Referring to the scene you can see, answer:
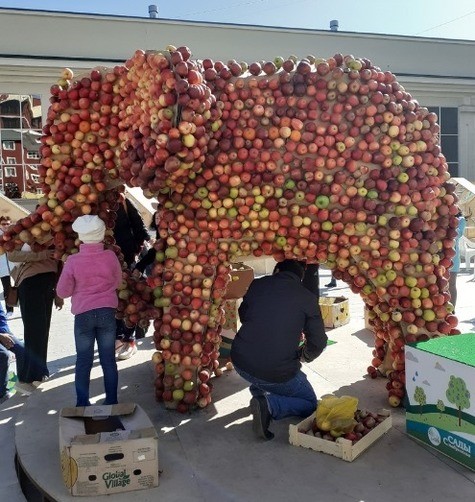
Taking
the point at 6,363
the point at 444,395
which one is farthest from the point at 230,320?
the point at 444,395

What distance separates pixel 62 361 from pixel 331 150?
12.1 ft

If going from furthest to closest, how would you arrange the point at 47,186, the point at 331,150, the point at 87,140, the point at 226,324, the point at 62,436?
the point at 226,324
the point at 47,186
the point at 87,140
the point at 331,150
the point at 62,436

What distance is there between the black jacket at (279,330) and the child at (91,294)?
93 centimetres

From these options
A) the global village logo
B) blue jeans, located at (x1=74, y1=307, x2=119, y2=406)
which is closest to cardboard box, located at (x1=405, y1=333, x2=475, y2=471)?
the global village logo

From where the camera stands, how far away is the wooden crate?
313 cm

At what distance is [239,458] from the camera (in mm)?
3209

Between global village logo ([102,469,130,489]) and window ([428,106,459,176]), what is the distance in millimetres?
15157

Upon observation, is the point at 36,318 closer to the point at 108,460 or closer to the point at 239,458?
the point at 108,460

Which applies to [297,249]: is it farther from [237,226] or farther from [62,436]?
[62,436]

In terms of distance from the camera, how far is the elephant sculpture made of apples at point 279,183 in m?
3.51

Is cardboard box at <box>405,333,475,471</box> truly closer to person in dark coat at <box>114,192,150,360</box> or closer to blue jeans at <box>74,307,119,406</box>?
blue jeans at <box>74,307,119,406</box>

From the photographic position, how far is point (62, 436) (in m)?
2.94

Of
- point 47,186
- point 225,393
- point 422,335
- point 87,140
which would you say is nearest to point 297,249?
point 422,335

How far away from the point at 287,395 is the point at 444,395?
3.24 ft
